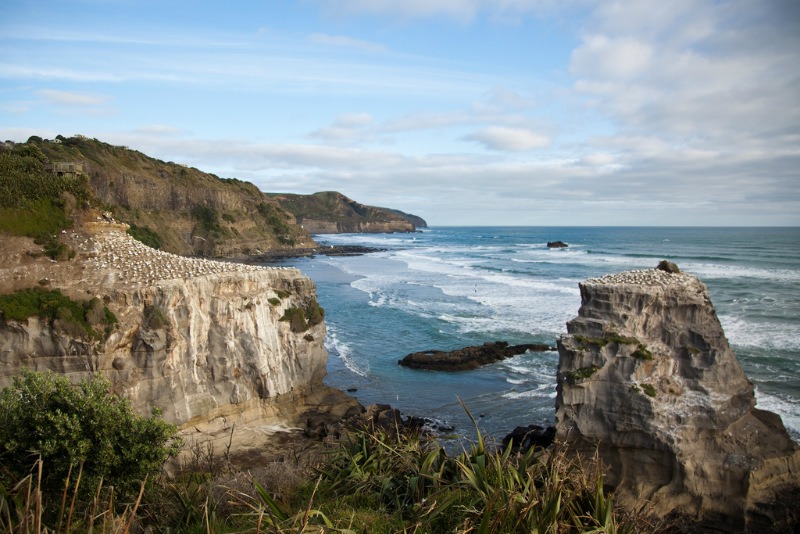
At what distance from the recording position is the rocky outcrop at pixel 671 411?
46.7ft

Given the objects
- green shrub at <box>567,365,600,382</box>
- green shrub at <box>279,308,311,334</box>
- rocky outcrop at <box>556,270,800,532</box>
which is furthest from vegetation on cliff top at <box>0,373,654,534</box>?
green shrub at <box>279,308,311,334</box>

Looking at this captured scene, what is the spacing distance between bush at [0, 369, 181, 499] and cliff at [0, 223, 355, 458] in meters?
5.57

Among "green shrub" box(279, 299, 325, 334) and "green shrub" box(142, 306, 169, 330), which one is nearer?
"green shrub" box(142, 306, 169, 330)

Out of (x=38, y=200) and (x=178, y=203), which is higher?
(x=178, y=203)

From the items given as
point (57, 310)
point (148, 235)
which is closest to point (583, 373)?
point (57, 310)

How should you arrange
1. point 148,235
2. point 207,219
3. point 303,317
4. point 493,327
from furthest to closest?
point 207,219 → point 148,235 → point 493,327 → point 303,317

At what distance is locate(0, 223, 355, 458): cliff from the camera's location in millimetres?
15586

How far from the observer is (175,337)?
16.7m

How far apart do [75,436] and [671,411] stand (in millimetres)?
13779

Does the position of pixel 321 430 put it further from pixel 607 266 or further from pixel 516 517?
pixel 607 266

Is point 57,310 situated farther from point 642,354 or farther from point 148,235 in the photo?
point 148,235

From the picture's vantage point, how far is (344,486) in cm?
909

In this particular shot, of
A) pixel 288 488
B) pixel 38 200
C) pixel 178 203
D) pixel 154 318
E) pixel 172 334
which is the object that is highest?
pixel 178 203

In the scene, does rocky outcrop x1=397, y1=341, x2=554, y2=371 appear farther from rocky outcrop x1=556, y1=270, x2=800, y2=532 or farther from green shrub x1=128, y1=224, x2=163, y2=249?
green shrub x1=128, y1=224, x2=163, y2=249
